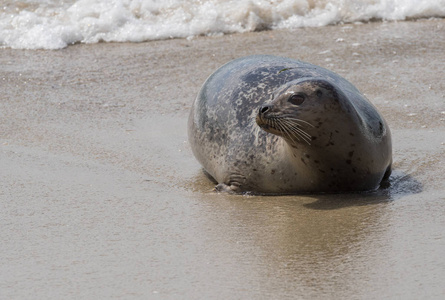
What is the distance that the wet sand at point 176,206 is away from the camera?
3.03 metres

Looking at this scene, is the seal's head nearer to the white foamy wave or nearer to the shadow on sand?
the shadow on sand

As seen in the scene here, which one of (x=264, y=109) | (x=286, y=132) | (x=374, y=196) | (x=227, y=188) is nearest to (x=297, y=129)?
(x=286, y=132)

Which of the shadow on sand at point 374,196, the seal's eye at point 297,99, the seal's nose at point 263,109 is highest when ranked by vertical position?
the seal's eye at point 297,99

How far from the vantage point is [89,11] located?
→ 31.1 feet

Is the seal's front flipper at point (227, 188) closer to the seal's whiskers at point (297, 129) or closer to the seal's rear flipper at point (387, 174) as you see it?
the seal's whiskers at point (297, 129)

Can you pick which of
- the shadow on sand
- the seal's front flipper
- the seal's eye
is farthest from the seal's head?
the seal's front flipper

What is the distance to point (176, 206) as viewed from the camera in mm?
4148

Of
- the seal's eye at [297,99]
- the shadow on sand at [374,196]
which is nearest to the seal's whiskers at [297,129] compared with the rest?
the seal's eye at [297,99]

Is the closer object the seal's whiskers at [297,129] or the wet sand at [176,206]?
the wet sand at [176,206]

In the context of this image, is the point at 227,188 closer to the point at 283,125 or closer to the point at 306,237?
the point at 283,125

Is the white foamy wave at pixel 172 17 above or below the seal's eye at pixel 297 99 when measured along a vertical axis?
below

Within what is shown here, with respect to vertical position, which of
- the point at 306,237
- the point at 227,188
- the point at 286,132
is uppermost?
the point at 286,132

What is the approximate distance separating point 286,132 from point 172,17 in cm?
554

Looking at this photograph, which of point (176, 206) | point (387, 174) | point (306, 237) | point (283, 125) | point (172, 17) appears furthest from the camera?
point (172, 17)
